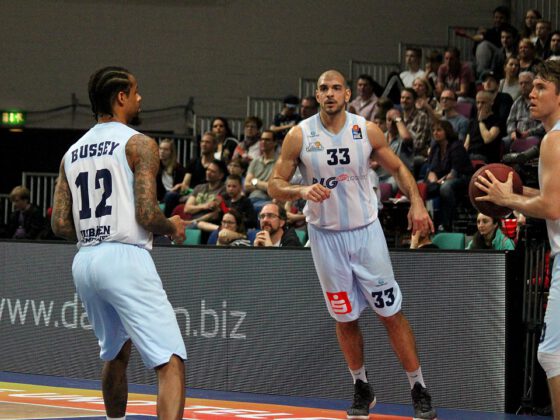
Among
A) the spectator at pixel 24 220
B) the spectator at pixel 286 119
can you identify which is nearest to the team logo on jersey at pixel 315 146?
the spectator at pixel 24 220

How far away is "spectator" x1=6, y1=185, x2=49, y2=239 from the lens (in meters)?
14.1

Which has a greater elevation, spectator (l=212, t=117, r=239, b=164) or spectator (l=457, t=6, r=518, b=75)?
spectator (l=457, t=6, r=518, b=75)

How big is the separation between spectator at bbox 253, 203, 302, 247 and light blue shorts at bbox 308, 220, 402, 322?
2.23m

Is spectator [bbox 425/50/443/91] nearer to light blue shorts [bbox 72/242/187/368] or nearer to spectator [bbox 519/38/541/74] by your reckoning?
spectator [bbox 519/38/541/74]

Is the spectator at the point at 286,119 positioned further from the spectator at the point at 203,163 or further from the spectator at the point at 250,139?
the spectator at the point at 203,163

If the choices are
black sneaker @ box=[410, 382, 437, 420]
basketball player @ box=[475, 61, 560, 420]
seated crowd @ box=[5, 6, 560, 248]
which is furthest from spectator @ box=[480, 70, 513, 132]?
basketball player @ box=[475, 61, 560, 420]

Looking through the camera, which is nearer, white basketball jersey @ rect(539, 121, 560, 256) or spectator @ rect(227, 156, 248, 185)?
white basketball jersey @ rect(539, 121, 560, 256)

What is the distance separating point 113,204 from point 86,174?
23 centimetres

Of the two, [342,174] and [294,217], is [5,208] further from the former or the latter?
[342,174]

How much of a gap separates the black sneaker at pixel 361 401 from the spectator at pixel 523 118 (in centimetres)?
519

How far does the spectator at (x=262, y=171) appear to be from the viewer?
12852 millimetres

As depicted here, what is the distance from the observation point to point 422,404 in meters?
7.39

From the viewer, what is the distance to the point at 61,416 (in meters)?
7.33

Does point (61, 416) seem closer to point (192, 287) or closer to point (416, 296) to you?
point (192, 287)
